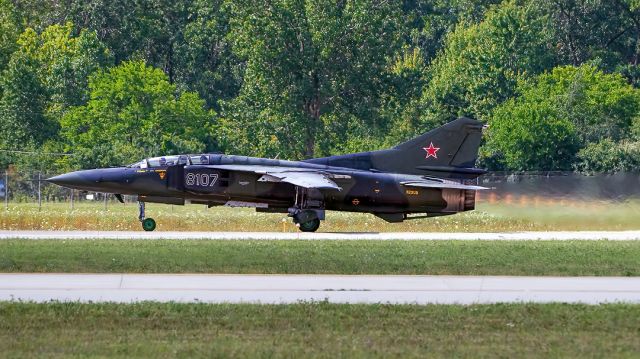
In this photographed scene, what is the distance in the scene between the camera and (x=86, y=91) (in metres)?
78.8

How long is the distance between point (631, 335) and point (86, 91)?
64854 millimetres

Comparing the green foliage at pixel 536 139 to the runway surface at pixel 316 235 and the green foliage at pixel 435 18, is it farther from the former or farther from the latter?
the green foliage at pixel 435 18

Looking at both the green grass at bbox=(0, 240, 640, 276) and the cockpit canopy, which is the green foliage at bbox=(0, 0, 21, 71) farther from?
the green grass at bbox=(0, 240, 640, 276)

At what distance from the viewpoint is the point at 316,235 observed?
36312 mm

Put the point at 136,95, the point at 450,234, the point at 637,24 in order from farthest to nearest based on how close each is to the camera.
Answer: the point at 637,24 < the point at 136,95 < the point at 450,234

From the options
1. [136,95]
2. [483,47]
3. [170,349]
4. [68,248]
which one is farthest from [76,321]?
[483,47]

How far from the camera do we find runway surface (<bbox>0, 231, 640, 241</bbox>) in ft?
113

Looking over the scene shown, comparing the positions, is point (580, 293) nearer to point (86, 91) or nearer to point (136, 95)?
point (136, 95)

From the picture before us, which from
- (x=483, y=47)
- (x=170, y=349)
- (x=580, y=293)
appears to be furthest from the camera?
(x=483, y=47)

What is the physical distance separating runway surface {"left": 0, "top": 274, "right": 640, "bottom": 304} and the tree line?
41.8 meters

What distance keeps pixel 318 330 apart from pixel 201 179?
20.2 metres

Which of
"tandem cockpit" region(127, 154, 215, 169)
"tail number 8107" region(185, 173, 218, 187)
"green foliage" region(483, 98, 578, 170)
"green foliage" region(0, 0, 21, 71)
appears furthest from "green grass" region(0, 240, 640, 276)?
"green foliage" region(0, 0, 21, 71)

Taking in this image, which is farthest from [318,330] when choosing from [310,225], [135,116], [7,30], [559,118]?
[7,30]

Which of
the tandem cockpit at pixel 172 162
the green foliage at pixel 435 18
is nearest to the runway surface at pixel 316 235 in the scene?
the tandem cockpit at pixel 172 162
